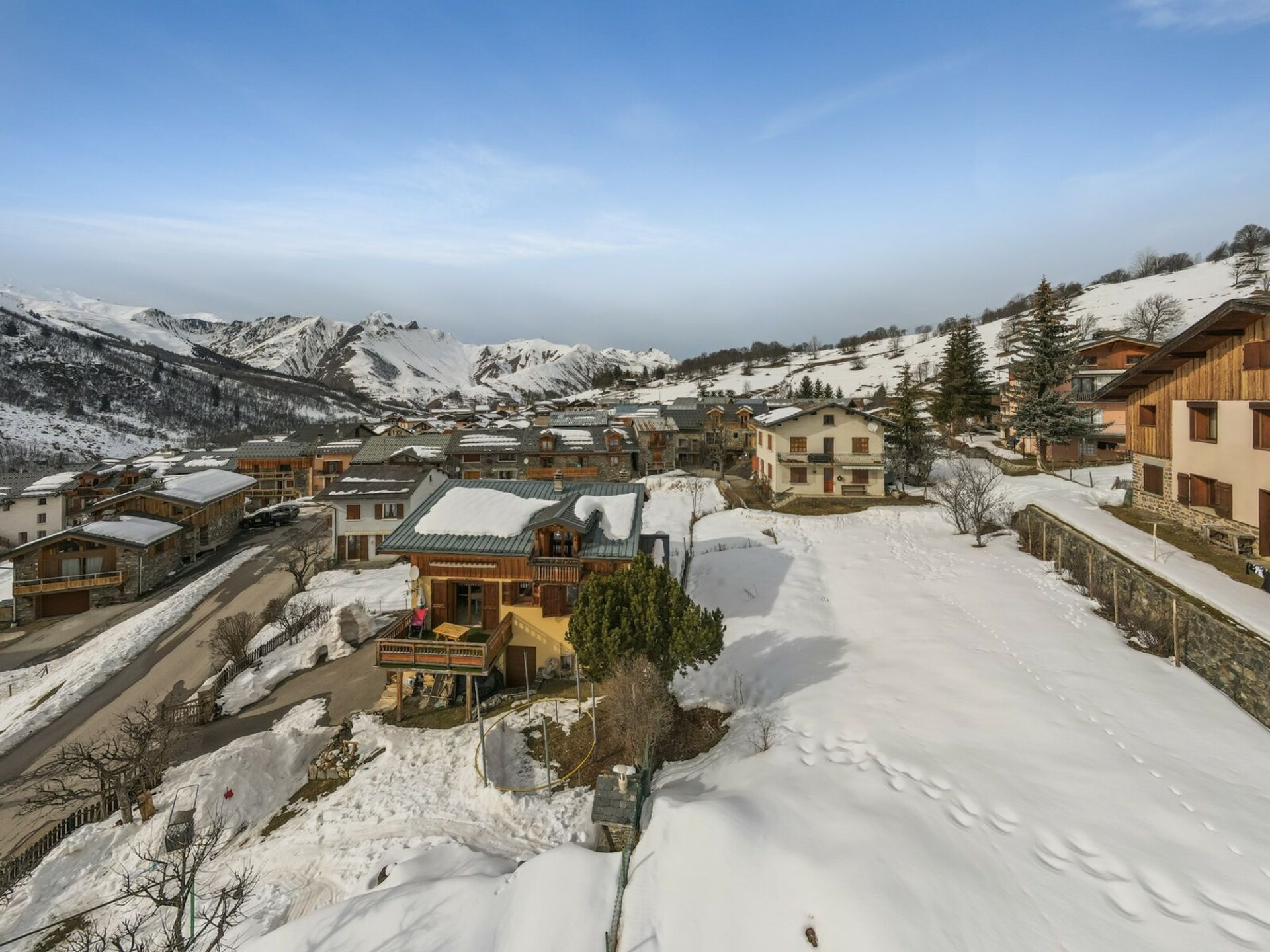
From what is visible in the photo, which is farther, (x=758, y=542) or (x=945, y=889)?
(x=758, y=542)

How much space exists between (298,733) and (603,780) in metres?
11.8

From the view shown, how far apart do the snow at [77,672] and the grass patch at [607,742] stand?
70.0 ft

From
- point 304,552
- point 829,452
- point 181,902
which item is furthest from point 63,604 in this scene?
point 829,452

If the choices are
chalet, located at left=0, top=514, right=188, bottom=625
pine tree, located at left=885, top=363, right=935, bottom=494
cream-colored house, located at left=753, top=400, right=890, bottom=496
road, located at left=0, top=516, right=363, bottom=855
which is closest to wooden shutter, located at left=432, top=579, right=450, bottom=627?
road, located at left=0, top=516, right=363, bottom=855

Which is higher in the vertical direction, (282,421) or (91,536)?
(282,421)

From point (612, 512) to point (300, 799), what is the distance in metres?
12.9

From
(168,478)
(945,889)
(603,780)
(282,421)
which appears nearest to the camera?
(945,889)

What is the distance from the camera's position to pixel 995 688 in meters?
13.3

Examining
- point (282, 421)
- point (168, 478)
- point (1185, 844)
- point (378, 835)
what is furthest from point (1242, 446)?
point (282, 421)

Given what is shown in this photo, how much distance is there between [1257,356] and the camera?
15914 millimetres

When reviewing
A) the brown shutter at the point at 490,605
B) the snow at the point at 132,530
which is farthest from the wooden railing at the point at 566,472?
the brown shutter at the point at 490,605

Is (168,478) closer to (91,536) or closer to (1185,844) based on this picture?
(91,536)

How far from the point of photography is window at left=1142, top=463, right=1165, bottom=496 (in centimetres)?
2138

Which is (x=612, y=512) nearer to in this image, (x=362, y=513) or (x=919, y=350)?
(x=362, y=513)
